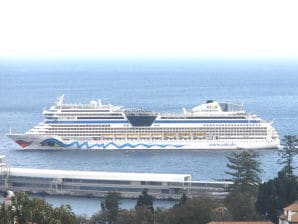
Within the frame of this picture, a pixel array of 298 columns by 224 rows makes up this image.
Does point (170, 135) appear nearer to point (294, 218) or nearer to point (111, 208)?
point (111, 208)

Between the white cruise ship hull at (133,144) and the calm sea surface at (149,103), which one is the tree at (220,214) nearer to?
the calm sea surface at (149,103)

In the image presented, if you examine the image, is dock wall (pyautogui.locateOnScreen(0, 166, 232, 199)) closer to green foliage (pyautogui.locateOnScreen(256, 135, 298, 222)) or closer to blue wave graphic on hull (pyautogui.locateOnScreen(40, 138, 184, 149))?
green foliage (pyautogui.locateOnScreen(256, 135, 298, 222))

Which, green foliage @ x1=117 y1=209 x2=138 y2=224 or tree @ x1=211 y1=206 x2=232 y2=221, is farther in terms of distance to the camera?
green foliage @ x1=117 y1=209 x2=138 y2=224

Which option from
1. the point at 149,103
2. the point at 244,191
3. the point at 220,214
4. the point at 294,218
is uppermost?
the point at 149,103

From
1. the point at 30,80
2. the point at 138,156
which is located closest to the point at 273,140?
the point at 138,156

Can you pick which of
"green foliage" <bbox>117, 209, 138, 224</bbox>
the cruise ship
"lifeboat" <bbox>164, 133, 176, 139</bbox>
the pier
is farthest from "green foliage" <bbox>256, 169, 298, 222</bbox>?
"lifeboat" <bbox>164, 133, 176, 139</bbox>

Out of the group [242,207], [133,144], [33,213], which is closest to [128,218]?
[242,207]
